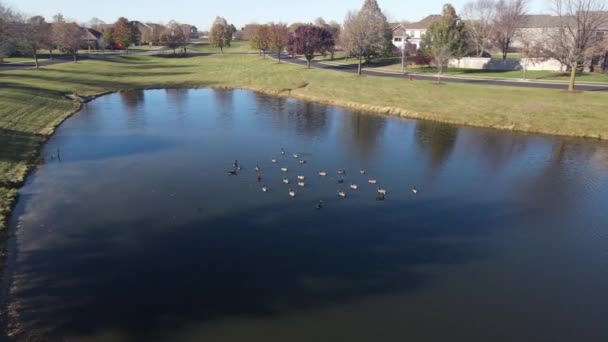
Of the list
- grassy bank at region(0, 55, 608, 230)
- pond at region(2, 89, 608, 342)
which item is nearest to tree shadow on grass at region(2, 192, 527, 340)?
pond at region(2, 89, 608, 342)

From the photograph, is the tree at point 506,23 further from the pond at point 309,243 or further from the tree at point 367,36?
the pond at point 309,243

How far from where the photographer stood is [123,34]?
12550cm

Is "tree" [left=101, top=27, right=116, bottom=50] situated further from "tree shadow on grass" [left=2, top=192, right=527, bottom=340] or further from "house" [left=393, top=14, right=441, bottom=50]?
"tree shadow on grass" [left=2, top=192, right=527, bottom=340]

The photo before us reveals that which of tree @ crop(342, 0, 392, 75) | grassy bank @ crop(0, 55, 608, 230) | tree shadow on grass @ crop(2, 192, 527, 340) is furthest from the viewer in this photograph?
tree @ crop(342, 0, 392, 75)

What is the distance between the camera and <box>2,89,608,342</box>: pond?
17.0 metres

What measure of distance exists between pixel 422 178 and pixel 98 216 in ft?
79.5

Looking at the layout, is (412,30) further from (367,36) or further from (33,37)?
(33,37)

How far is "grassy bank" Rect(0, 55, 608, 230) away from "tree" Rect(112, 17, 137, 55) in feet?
104

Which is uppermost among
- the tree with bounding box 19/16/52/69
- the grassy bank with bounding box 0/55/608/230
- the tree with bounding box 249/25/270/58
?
the tree with bounding box 249/25/270/58

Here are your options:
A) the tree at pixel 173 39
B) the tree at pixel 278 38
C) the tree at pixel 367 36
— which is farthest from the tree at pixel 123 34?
the tree at pixel 367 36

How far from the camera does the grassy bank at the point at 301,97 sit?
42.8m

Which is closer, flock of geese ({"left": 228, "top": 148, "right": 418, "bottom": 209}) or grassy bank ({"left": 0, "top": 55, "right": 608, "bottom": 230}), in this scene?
flock of geese ({"left": 228, "top": 148, "right": 418, "bottom": 209})

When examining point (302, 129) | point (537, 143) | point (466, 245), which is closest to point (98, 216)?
point (466, 245)

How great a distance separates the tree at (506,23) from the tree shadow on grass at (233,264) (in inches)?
3459
